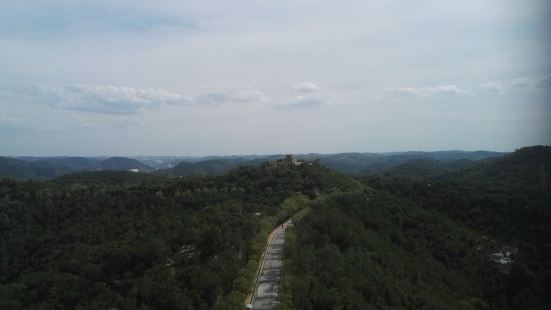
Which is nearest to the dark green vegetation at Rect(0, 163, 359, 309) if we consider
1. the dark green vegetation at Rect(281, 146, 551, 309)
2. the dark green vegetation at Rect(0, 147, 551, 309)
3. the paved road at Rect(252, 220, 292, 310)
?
the dark green vegetation at Rect(0, 147, 551, 309)

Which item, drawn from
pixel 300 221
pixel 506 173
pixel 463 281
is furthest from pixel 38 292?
pixel 506 173

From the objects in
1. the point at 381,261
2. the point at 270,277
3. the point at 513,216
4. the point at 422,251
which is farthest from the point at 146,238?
the point at 513,216

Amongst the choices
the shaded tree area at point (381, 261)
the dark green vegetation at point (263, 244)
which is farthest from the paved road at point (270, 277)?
the shaded tree area at point (381, 261)

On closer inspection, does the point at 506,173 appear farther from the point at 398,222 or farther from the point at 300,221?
the point at 300,221

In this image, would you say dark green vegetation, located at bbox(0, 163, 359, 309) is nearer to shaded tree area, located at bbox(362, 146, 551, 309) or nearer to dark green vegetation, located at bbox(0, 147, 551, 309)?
dark green vegetation, located at bbox(0, 147, 551, 309)

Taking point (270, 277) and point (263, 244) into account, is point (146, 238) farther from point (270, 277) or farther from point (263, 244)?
point (270, 277)
